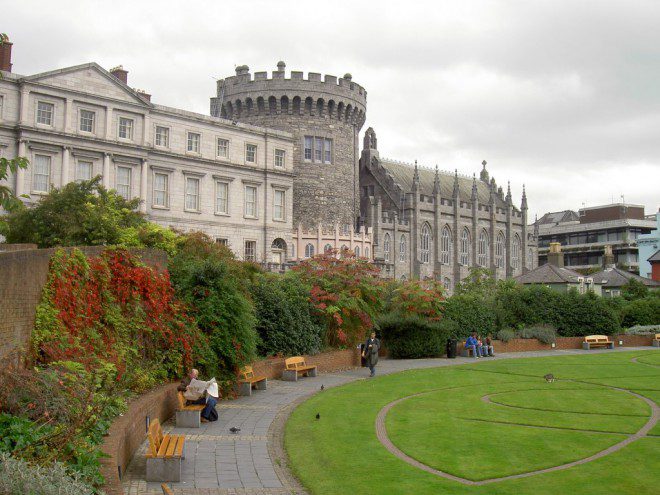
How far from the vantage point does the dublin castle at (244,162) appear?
4072 cm

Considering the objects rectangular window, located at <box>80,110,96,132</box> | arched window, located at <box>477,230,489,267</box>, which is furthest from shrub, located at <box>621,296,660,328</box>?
rectangular window, located at <box>80,110,96,132</box>

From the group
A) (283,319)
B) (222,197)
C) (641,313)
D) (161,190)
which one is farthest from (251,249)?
(641,313)

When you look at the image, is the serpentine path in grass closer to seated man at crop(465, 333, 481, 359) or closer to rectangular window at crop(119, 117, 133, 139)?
seated man at crop(465, 333, 481, 359)

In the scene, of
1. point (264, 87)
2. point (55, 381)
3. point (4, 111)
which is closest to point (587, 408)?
point (55, 381)

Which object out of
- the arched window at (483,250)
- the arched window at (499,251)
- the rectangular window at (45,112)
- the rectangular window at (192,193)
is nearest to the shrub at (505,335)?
the rectangular window at (192,193)

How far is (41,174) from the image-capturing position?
40.6m

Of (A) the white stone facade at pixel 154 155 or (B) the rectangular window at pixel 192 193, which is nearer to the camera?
(A) the white stone facade at pixel 154 155

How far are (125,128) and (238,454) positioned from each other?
33893 millimetres

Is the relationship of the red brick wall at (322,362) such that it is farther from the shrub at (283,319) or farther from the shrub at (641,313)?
the shrub at (641,313)

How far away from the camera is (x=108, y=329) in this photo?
16.4 m

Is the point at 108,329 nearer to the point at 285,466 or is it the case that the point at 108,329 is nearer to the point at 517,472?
the point at 285,466

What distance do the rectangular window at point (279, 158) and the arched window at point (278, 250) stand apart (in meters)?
5.47

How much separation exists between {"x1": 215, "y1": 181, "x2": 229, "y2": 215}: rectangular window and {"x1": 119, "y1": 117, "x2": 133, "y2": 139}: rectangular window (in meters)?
7.12

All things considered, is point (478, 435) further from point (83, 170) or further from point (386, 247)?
point (386, 247)
